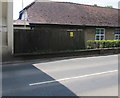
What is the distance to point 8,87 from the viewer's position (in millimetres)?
5945

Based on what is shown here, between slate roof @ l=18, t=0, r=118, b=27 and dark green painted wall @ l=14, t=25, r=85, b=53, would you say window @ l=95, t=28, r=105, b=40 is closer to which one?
slate roof @ l=18, t=0, r=118, b=27

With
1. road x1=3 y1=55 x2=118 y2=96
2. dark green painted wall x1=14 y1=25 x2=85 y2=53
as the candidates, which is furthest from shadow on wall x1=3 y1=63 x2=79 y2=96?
dark green painted wall x1=14 y1=25 x2=85 y2=53

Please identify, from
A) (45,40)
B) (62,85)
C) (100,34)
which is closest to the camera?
(62,85)

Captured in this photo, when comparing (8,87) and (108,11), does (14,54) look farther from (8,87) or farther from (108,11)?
(108,11)

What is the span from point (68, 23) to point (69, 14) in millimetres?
2511

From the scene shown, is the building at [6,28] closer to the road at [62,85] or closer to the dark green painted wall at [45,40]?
the dark green painted wall at [45,40]

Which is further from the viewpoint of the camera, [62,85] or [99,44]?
[99,44]

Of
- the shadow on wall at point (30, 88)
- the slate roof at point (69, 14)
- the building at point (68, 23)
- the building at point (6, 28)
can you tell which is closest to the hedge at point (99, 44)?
the building at point (68, 23)

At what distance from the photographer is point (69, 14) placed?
68.4 ft

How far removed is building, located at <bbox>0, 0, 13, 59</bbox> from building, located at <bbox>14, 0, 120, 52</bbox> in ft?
4.99

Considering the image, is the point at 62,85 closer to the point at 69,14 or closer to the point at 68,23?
the point at 68,23

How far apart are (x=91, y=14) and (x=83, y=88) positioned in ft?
59.9

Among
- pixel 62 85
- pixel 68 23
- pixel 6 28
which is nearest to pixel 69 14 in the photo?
pixel 68 23

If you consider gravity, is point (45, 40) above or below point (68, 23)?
below
